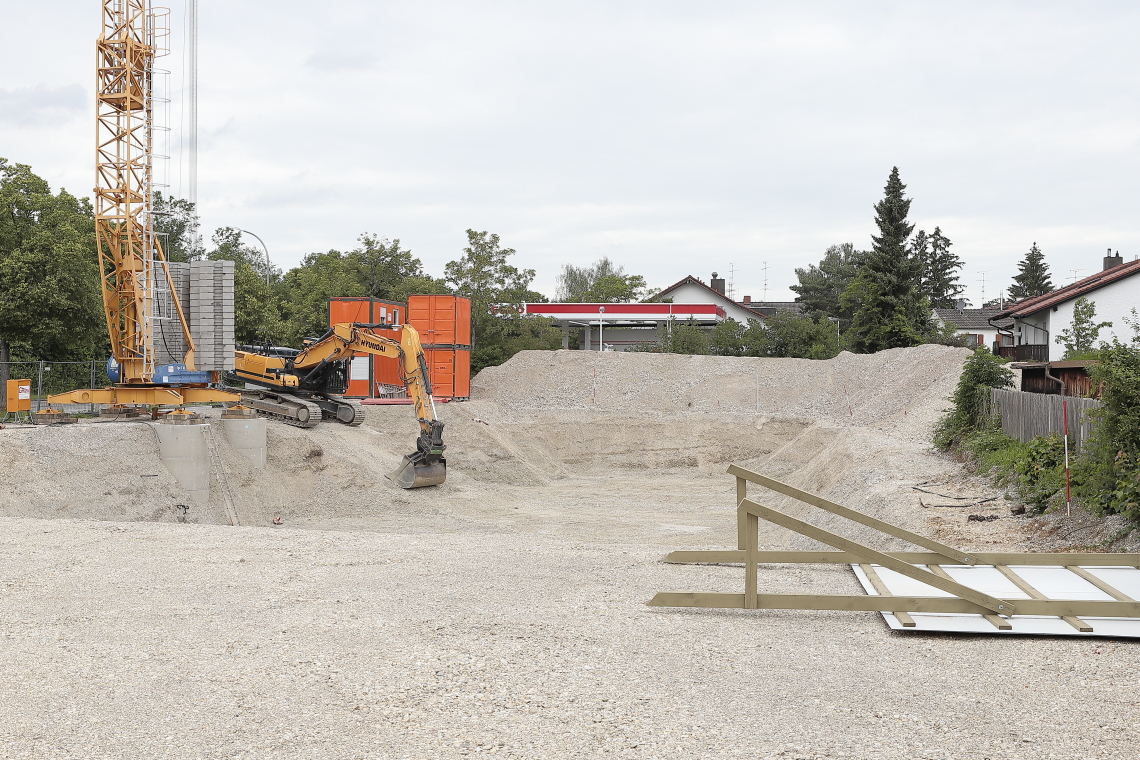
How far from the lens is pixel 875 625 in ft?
25.2

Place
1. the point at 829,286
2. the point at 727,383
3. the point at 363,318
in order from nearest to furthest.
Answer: the point at 363,318 < the point at 727,383 < the point at 829,286

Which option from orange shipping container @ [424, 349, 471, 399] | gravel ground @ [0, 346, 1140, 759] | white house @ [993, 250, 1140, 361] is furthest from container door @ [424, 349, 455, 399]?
white house @ [993, 250, 1140, 361]

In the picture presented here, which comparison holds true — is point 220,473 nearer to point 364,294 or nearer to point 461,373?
point 461,373

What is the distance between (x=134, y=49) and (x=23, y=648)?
1893 cm

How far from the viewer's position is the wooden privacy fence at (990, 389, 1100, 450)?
45.2 feet

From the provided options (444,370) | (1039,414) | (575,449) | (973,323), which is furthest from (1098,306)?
(973,323)

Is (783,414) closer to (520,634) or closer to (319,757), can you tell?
(520,634)

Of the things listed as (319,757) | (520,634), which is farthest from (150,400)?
(319,757)

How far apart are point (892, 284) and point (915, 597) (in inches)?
1771

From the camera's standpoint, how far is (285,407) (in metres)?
24.4

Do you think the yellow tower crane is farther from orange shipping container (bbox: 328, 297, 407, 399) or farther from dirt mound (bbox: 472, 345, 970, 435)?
dirt mound (bbox: 472, 345, 970, 435)

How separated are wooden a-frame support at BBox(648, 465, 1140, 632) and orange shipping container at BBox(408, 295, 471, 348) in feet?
84.2

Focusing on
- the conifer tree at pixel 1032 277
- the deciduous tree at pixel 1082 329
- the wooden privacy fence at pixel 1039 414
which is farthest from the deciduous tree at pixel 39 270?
the conifer tree at pixel 1032 277

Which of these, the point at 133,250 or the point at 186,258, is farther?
the point at 186,258
